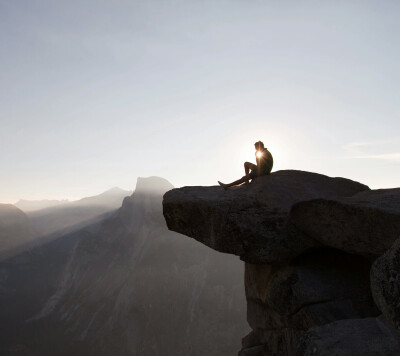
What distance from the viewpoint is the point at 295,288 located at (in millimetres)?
9914

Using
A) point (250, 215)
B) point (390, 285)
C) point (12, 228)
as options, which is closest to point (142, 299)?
point (250, 215)

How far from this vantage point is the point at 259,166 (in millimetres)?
13438

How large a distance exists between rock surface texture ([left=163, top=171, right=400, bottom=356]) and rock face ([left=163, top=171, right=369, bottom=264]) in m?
0.03

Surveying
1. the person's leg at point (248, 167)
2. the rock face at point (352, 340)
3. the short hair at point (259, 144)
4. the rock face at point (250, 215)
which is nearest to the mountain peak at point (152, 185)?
the person's leg at point (248, 167)

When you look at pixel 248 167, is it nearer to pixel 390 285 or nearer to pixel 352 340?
pixel 352 340

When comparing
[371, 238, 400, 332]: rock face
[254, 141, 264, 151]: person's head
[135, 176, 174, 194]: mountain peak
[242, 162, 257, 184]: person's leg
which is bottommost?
[371, 238, 400, 332]: rock face

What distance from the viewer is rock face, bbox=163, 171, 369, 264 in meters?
10.2

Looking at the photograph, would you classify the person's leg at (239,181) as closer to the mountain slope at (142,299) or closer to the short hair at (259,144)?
the short hair at (259,144)

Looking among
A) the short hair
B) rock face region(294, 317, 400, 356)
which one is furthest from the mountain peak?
rock face region(294, 317, 400, 356)

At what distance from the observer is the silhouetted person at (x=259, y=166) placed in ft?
43.8

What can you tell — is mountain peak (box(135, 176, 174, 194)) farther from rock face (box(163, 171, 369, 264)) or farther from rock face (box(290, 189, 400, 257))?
rock face (box(290, 189, 400, 257))

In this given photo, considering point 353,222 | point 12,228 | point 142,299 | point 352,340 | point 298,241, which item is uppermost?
point 353,222

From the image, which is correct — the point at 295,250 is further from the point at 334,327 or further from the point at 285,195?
the point at 334,327

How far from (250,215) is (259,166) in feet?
11.3
